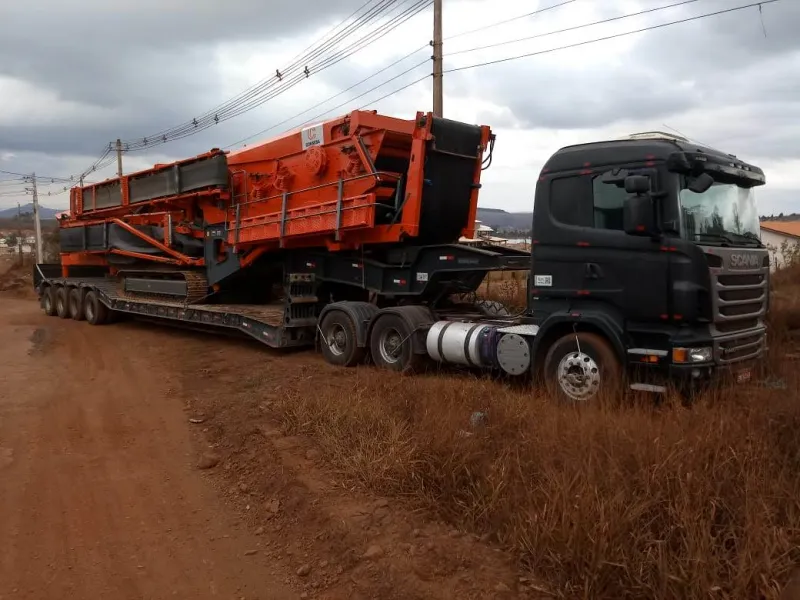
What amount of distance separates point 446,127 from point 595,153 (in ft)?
10.9

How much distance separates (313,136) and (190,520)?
7.23 m

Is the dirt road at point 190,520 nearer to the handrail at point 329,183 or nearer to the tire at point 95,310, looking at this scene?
the handrail at point 329,183

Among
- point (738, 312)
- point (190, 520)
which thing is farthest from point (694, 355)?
point (190, 520)

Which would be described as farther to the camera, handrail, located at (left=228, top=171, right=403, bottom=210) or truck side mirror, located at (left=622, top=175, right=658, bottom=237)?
handrail, located at (left=228, top=171, right=403, bottom=210)

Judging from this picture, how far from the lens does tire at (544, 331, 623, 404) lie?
20.5 feet

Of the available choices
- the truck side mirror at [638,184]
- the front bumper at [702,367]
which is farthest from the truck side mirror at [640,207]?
the front bumper at [702,367]

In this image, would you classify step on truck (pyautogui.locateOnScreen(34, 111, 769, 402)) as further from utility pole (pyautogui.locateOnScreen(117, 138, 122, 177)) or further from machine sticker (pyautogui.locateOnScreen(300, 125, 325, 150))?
utility pole (pyautogui.locateOnScreen(117, 138, 122, 177))

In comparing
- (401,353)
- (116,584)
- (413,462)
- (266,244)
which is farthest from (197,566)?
(266,244)

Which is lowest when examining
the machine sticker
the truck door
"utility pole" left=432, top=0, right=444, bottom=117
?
the truck door

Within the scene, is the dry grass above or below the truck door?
below

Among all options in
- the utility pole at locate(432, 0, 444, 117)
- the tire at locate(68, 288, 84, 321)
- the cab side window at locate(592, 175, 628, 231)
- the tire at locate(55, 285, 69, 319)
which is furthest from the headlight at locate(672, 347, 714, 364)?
the tire at locate(55, 285, 69, 319)

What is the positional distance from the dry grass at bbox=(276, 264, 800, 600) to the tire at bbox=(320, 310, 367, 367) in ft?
12.1

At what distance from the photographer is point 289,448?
5.61m

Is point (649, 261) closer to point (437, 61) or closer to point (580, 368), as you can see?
point (580, 368)
